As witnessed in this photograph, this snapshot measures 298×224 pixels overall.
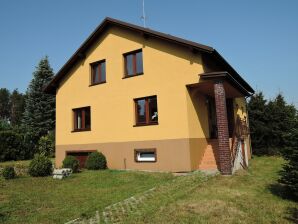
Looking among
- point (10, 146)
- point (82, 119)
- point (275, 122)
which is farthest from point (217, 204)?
point (10, 146)

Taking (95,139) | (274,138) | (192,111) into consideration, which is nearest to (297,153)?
(192,111)

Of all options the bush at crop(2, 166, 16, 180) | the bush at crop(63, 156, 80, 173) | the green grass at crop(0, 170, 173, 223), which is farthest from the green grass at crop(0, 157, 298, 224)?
the bush at crop(63, 156, 80, 173)

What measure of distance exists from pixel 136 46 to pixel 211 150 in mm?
7451

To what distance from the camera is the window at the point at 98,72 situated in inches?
717

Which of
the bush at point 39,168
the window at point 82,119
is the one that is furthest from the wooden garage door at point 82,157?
the bush at point 39,168

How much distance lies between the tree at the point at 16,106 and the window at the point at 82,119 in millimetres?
55220

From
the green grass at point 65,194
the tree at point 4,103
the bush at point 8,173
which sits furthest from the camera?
the tree at point 4,103

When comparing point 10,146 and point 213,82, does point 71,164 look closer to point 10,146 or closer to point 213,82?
point 213,82

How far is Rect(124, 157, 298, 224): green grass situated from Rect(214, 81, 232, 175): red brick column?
4.55 feet

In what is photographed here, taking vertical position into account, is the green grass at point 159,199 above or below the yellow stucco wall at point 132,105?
below

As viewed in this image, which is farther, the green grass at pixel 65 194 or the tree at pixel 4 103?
the tree at pixel 4 103

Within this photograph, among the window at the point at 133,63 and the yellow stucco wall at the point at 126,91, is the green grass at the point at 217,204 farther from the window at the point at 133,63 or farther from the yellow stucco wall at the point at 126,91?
the window at the point at 133,63

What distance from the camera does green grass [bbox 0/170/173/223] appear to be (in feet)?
24.5

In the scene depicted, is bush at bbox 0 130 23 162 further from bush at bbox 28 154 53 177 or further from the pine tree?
bush at bbox 28 154 53 177
